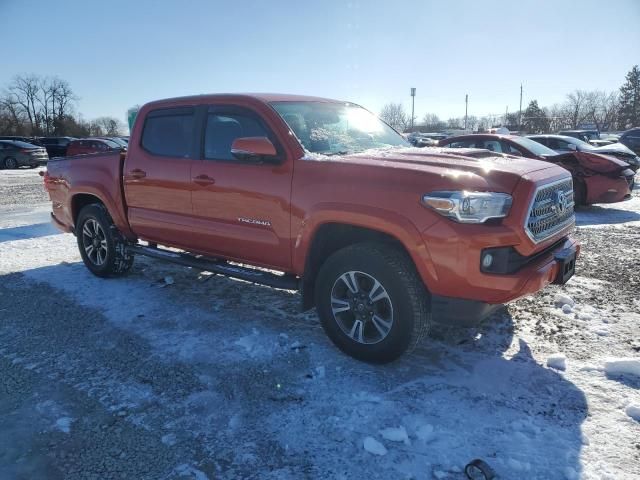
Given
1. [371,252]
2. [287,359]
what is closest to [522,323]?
[371,252]

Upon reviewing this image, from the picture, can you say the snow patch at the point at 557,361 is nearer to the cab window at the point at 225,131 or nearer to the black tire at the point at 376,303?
the black tire at the point at 376,303

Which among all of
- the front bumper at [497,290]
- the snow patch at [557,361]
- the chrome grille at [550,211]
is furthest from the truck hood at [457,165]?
the snow patch at [557,361]

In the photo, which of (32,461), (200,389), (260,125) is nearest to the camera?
(32,461)

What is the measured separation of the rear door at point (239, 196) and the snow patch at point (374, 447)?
5.29 ft

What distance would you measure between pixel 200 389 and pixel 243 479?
94 centimetres

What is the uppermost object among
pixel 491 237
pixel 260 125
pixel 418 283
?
pixel 260 125

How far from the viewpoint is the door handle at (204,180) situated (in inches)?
165

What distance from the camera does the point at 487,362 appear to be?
347cm

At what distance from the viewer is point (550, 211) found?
3.30 meters

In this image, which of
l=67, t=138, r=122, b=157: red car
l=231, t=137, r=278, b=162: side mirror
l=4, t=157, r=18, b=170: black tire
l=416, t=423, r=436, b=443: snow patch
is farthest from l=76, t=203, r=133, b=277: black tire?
l=4, t=157, r=18, b=170: black tire

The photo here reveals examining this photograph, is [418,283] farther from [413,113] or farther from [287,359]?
[413,113]

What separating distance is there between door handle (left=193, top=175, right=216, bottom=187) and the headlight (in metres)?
2.09

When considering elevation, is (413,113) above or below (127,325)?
above

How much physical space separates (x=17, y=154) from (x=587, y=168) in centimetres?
2544
